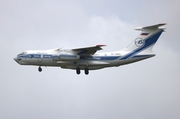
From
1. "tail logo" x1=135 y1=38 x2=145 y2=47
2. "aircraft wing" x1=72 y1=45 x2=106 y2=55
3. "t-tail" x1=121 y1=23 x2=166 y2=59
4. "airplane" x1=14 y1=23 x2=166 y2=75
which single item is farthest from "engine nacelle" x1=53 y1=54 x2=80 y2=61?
"tail logo" x1=135 y1=38 x2=145 y2=47

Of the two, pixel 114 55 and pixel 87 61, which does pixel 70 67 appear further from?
pixel 114 55

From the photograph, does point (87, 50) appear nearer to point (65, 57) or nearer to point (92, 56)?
point (92, 56)

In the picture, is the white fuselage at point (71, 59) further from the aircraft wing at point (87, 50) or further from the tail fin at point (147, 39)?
the tail fin at point (147, 39)

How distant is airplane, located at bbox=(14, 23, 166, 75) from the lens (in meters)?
22.1

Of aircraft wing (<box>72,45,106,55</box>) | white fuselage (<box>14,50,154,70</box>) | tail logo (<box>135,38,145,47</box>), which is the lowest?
white fuselage (<box>14,50,154,70</box>)

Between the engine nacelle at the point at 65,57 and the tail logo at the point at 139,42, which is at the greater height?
the tail logo at the point at 139,42

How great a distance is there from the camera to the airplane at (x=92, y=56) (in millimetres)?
22094

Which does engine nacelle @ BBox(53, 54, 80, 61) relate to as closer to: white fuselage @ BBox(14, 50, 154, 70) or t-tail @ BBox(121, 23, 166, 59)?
white fuselage @ BBox(14, 50, 154, 70)

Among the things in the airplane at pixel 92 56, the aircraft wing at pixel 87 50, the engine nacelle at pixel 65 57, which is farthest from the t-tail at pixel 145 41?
the engine nacelle at pixel 65 57

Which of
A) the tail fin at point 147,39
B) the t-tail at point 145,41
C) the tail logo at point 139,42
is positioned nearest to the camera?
the t-tail at point 145,41

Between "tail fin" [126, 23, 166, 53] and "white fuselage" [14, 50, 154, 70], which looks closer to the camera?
"white fuselage" [14, 50, 154, 70]

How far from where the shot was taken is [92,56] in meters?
22.8

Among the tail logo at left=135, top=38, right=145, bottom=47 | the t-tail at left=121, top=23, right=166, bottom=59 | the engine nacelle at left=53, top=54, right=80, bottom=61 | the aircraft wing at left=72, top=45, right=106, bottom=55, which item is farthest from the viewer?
the tail logo at left=135, top=38, right=145, bottom=47

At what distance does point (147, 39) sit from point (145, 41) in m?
0.17
